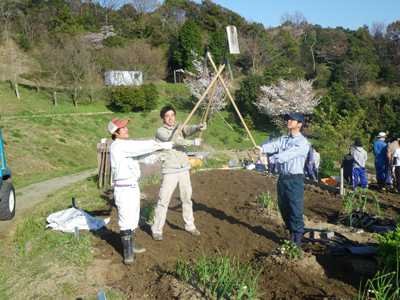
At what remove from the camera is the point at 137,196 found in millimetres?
4137

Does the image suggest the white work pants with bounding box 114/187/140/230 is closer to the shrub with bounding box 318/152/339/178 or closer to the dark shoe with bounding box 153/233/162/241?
the dark shoe with bounding box 153/233/162/241

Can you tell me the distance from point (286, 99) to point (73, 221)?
25532 mm

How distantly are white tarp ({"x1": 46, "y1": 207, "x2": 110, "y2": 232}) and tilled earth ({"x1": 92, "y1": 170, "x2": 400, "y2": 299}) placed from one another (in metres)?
0.21

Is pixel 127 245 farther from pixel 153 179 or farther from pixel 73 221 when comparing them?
pixel 153 179

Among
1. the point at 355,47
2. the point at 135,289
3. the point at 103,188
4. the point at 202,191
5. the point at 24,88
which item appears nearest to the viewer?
the point at 135,289

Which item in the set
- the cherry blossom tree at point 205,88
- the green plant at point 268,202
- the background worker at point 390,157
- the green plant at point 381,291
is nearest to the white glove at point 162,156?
the green plant at point 268,202

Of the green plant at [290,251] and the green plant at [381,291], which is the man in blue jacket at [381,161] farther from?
the green plant at [381,291]

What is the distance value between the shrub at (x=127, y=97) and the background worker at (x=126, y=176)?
23.2 meters

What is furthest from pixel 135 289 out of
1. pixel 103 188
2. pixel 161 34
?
pixel 161 34

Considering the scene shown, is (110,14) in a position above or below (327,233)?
above

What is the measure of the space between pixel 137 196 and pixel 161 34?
4023 centimetres

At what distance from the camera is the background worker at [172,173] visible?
468 centimetres

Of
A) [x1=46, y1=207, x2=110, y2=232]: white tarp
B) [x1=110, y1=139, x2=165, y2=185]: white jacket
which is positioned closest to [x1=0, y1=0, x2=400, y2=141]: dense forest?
[x1=46, y1=207, x2=110, y2=232]: white tarp

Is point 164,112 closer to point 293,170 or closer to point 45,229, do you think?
point 293,170
